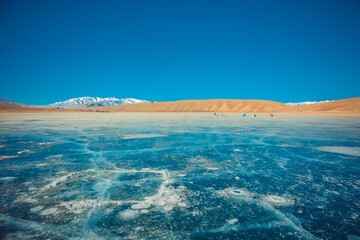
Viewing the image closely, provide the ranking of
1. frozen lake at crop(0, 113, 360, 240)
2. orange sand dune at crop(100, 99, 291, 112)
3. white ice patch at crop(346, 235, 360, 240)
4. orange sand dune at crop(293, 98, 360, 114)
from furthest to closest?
orange sand dune at crop(100, 99, 291, 112) < orange sand dune at crop(293, 98, 360, 114) < frozen lake at crop(0, 113, 360, 240) < white ice patch at crop(346, 235, 360, 240)

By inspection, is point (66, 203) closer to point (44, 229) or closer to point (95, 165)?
point (44, 229)

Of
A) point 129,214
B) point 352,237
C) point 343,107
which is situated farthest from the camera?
point 343,107

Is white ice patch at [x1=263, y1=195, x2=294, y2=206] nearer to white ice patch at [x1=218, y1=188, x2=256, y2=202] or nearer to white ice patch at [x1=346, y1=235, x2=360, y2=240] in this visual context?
white ice patch at [x1=218, y1=188, x2=256, y2=202]

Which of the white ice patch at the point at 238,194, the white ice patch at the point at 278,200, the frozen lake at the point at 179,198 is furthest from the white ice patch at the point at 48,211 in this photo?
the white ice patch at the point at 278,200

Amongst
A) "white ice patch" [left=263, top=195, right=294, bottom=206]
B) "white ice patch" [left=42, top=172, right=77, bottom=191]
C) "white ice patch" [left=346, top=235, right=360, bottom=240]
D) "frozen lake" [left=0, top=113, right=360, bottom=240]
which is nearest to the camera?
"white ice patch" [left=346, top=235, right=360, bottom=240]

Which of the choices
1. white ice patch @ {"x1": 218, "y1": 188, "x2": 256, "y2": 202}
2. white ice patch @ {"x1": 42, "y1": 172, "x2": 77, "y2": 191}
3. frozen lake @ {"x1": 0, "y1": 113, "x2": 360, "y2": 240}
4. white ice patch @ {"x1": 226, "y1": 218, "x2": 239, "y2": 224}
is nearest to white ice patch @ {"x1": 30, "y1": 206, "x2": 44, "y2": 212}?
frozen lake @ {"x1": 0, "y1": 113, "x2": 360, "y2": 240}

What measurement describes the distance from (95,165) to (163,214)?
3.29 meters

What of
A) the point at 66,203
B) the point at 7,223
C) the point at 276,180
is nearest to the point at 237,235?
the point at 276,180

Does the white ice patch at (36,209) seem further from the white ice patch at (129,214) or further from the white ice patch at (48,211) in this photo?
the white ice patch at (129,214)

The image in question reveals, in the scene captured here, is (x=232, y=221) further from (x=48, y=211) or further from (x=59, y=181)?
(x=59, y=181)

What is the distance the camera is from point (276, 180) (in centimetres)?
427

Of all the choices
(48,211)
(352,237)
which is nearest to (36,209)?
(48,211)

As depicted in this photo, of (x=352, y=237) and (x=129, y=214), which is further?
(x=129, y=214)

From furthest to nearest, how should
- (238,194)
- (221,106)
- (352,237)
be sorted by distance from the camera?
(221,106) → (238,194) → (352,237)
